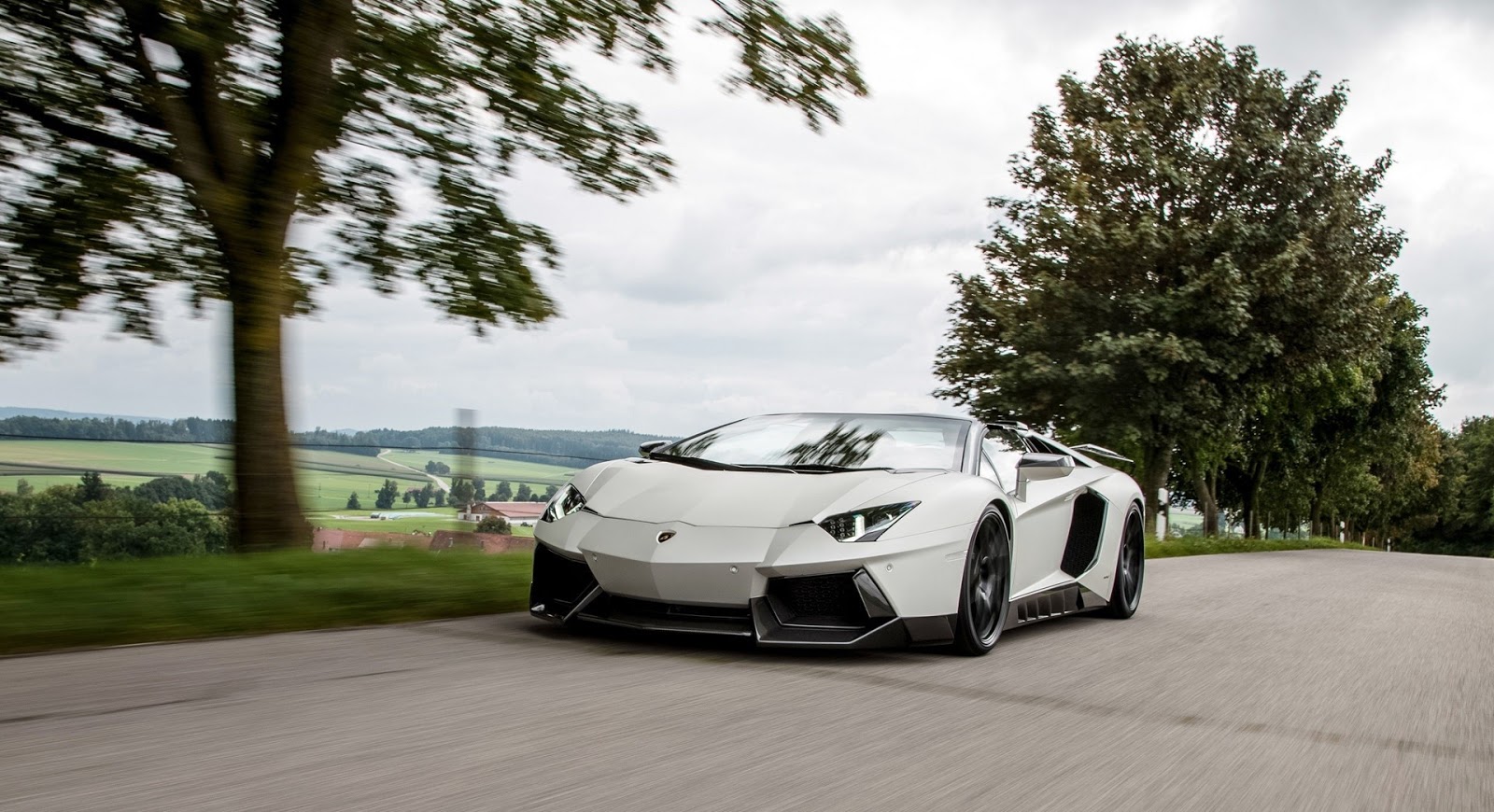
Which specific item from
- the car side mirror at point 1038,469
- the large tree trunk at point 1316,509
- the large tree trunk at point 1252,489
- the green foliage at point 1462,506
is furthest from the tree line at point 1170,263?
the green foliage at point 1462,506

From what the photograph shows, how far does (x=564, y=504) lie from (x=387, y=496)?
4345mm

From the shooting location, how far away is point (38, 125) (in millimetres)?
8445

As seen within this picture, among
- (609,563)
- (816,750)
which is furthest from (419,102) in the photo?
(816,750)

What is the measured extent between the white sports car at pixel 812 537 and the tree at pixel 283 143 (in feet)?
10.4

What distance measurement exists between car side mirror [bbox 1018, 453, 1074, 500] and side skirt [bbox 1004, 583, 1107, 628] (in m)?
0.57

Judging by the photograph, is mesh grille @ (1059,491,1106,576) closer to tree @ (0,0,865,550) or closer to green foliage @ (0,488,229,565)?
tree @ (0,0,865,550)

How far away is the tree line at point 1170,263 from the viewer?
2416cm

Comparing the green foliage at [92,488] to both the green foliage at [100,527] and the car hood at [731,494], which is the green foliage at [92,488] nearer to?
the green foliage at [100,527]

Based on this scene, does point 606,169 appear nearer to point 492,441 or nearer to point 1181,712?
point 492,441

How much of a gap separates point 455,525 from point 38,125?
3.92 metres

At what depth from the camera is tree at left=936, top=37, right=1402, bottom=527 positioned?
79.2ft

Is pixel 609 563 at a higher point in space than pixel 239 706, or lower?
higher

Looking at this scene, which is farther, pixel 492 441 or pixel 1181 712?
pixel 492 441

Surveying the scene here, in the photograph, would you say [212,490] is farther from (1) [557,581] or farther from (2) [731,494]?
(2) [731,494]
